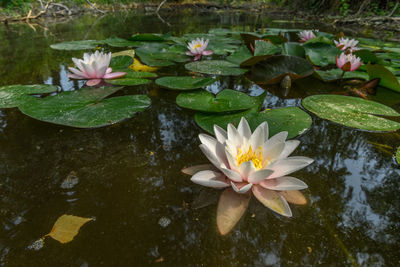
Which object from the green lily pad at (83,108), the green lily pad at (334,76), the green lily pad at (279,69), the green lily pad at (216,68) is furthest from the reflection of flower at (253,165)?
the green lily pad at (334,76)

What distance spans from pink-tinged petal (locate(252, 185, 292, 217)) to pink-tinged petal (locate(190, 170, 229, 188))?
0.41ft

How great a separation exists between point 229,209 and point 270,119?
2.21ft

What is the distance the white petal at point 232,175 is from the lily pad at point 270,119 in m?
0.37

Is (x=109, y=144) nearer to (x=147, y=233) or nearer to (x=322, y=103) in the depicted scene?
(x=147, y=233)

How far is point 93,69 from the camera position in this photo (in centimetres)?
178

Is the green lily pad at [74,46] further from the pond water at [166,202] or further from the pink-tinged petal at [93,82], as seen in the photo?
the pond water at [166,202]

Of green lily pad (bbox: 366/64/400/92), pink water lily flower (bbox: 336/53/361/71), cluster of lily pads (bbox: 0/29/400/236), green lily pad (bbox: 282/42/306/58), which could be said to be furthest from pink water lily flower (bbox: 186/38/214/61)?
green lily pad (bbox: 366/64/400/92)

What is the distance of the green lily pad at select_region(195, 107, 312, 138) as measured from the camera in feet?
3.97

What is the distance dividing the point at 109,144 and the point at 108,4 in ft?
47.5

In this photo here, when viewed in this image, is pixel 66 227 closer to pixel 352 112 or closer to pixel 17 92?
pixel 17 92

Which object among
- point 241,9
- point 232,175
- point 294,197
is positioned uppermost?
point 241,9

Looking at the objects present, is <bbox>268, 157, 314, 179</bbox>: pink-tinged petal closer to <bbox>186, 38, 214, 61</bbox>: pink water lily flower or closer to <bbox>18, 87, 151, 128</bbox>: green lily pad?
<bbox>18, 87, 151, 128</bbox>: green lily pad

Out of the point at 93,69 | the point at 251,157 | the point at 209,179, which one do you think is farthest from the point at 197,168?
the point at 93,69

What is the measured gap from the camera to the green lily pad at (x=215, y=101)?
139 cm
